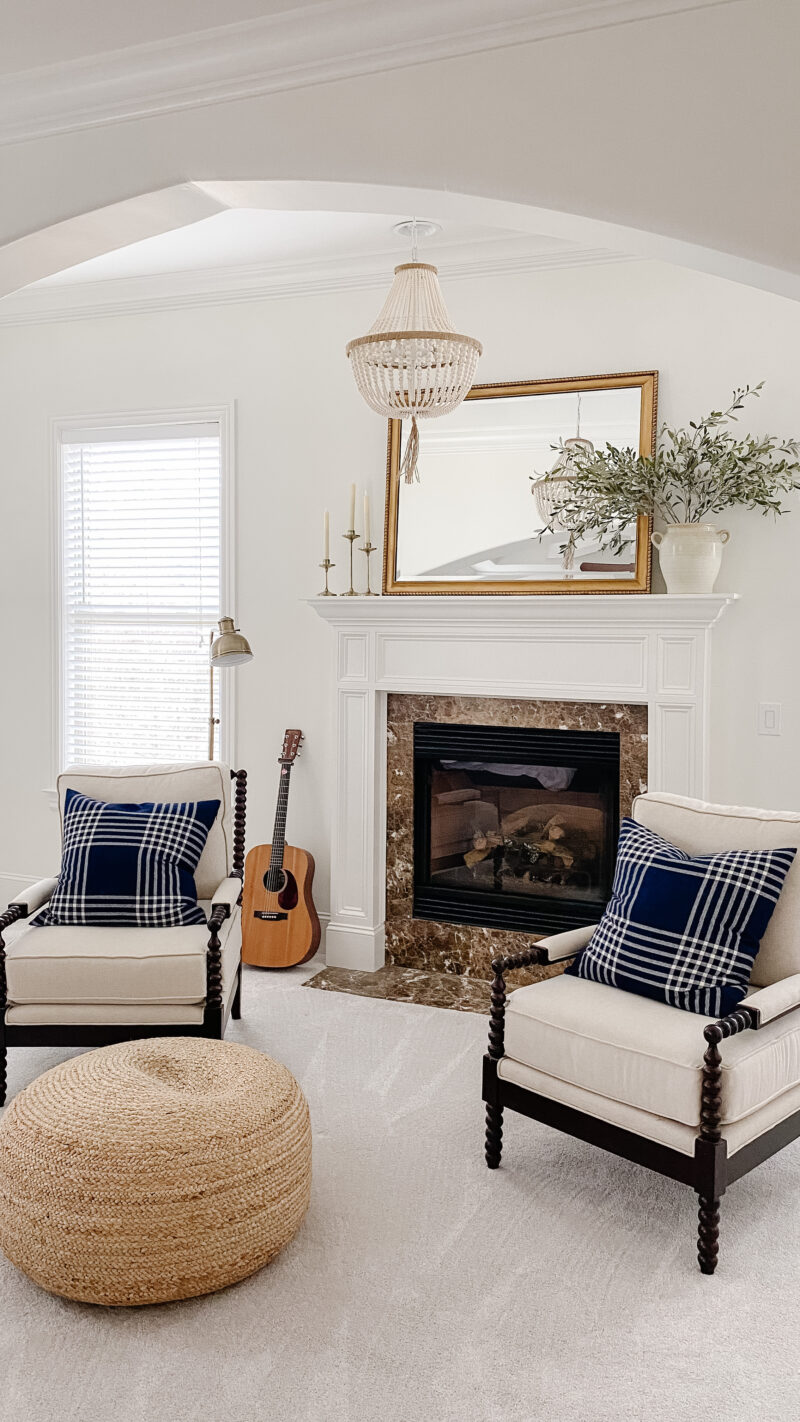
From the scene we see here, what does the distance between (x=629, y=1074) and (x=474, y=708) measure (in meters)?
2.03

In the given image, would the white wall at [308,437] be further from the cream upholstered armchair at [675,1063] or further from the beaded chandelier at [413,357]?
the cream upholstered armchair at [675,1063]

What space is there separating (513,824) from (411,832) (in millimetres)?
430

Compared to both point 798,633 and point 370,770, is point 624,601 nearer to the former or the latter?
point 798,633

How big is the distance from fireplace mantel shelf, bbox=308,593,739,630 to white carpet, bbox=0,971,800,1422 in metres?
1.82

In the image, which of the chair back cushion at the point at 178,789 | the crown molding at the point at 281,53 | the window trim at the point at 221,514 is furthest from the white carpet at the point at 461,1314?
the crown molding at the point at 281,53

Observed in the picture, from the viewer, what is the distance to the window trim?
4770mm

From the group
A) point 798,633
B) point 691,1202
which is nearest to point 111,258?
point 798,633

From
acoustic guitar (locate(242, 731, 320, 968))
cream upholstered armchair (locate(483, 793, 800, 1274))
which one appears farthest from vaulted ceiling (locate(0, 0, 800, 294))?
acoustic guitar (locate(242, 731, 320, 968))

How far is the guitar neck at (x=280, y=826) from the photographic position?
445cm

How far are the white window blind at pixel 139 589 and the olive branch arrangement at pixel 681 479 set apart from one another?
1.72 meters

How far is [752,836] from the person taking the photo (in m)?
2.86

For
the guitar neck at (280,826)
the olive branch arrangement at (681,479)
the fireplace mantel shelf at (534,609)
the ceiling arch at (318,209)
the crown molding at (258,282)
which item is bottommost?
the guitar neck at (280,826)

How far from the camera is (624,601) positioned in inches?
153

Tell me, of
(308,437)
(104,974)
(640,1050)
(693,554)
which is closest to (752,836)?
(640,1050)
